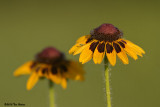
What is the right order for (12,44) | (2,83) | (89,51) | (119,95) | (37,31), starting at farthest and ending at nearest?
(37,31) → (12,44) → (2,83) → (119,95) → (89,51)

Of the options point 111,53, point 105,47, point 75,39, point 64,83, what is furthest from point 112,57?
point 75,39

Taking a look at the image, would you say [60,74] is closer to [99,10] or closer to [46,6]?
[99,10]

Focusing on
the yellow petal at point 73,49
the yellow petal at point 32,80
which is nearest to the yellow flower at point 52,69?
the yellow petal at point 32,80

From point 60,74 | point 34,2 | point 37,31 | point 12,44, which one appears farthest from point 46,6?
point 60,74

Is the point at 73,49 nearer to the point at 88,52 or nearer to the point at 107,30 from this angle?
the point at 88,52

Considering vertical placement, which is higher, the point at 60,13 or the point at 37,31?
the point at 60,13

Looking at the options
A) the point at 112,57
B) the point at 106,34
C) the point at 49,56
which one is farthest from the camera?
the point at 49,56

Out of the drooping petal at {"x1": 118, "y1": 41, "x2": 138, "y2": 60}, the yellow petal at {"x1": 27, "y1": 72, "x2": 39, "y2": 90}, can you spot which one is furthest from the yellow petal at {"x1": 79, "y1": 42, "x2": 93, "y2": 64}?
the yellow petal at {"x1": 27, "y1": 72, "x2": 39, "y2": 90}
